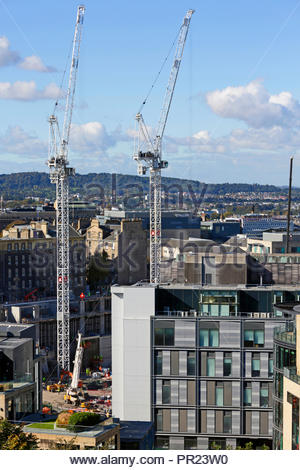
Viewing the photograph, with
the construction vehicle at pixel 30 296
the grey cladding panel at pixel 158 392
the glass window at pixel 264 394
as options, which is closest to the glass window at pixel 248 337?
the glass window at pixel 264 394

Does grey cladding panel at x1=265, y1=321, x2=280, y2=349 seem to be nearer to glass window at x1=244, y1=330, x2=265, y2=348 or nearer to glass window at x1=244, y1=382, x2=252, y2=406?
glass window at x1=244, y1=330, x2=265, y2=348

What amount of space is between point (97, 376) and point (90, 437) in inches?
2463

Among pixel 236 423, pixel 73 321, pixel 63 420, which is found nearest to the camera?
pixel 63 420

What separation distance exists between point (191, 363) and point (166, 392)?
183 centimetres

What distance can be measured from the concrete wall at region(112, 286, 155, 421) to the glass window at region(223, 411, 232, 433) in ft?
11.8

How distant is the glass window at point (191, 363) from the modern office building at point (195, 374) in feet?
0.16

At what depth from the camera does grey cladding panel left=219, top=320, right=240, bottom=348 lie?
40.2 metres

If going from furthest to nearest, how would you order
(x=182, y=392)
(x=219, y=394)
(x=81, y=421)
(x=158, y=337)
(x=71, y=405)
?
(x=71, y=405), (x=158, y=337), (x=182, y=392), (x=219, y=394), (x=81, y=421)

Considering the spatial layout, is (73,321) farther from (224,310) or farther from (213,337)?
(213,337)

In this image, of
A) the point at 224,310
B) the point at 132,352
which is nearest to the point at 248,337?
the point at 224,310

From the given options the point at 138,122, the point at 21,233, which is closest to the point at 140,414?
the point at 138,122

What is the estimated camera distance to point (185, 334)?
4047 cm

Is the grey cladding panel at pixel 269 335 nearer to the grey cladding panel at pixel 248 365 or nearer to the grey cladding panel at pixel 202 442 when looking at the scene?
the grey cladding panel at pixel 248 365

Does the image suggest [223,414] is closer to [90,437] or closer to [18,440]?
[90,437]
